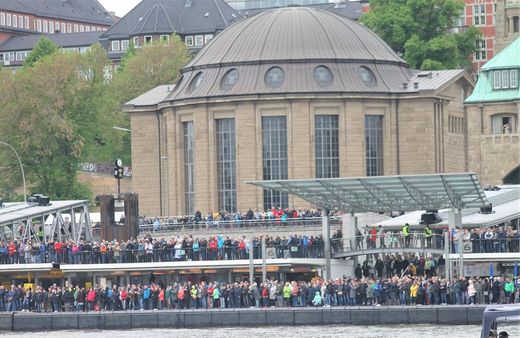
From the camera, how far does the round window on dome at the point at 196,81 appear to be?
132 meters

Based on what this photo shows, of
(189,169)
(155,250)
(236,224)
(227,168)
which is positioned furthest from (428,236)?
(189,169)

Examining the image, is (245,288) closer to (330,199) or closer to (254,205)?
(330,199)

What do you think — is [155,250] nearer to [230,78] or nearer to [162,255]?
[162,255]

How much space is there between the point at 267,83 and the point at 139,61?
4133cm

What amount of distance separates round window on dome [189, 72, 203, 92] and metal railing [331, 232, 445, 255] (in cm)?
3590

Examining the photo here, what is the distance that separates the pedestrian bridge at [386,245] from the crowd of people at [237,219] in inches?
690

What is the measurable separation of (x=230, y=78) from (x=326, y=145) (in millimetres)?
7055

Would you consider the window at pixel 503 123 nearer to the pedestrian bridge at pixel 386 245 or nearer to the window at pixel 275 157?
the window at pixel 275 157

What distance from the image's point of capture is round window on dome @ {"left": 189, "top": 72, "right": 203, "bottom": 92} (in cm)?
13225

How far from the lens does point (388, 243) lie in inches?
3740

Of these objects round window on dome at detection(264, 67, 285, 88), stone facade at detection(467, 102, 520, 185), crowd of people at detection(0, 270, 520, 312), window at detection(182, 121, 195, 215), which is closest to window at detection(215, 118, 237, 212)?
window at detection(182, 121, 195, 215)

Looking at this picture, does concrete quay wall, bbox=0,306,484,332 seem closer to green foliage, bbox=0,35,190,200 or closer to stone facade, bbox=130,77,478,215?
stone facade, bbox=130,77,478,215

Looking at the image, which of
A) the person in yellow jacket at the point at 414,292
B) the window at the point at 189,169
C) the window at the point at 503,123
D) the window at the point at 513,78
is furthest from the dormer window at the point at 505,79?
the person in yellow jacket at the point at 414,292

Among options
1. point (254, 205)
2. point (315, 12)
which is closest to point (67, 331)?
point (254, 205)
